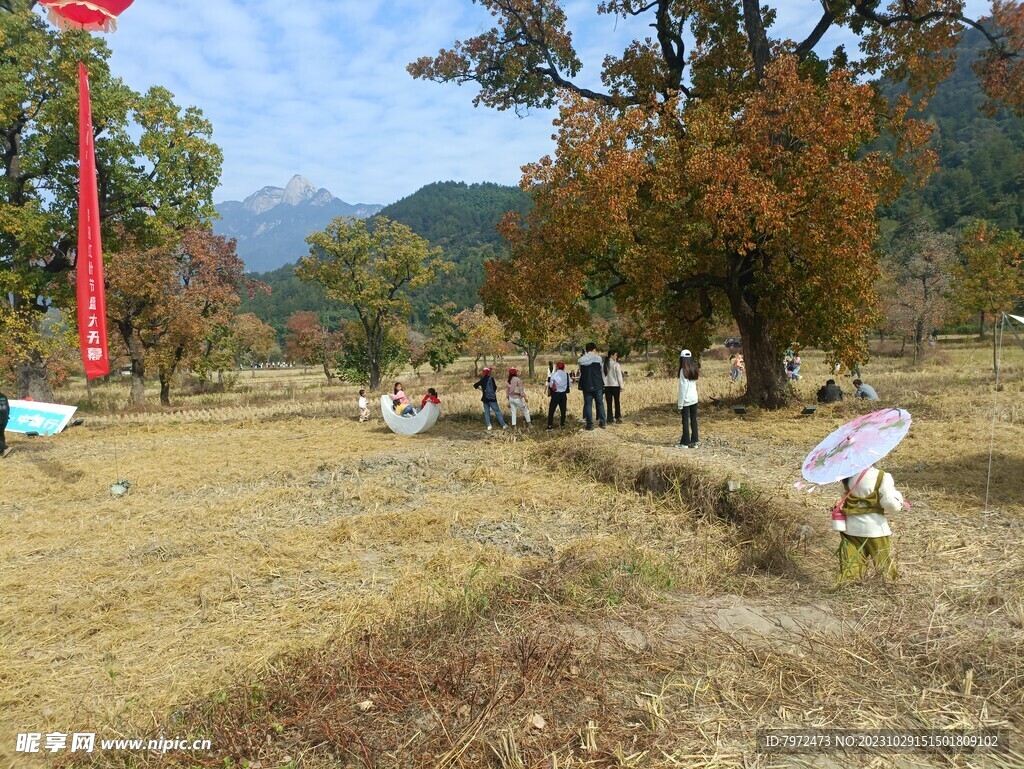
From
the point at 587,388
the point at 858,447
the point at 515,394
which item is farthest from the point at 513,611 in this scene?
the point at 515,394

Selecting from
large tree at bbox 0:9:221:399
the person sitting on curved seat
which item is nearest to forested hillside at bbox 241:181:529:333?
large tree at bbox 0:9:221:399

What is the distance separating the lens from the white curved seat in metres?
15.0

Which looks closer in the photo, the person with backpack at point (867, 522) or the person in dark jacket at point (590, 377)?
the person with backpack at point (867, 522)

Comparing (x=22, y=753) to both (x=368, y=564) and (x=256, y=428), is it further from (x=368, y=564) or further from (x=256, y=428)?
(x=256, y=428)

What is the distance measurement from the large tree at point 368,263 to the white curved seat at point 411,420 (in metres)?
12.5

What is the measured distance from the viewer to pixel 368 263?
27844mm

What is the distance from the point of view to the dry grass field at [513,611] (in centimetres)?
310

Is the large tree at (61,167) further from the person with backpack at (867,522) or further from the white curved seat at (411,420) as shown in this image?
the person with backpack at (867,522)

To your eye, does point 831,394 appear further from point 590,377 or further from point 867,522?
point 867,522

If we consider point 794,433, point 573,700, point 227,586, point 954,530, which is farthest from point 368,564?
point 794,433

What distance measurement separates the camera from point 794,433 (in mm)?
11477

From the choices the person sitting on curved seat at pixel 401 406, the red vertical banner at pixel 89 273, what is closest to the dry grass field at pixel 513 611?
the red vertical banner at pixel 89 273

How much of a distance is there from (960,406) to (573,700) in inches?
537

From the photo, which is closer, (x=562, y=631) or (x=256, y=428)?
(x=562, y=631)
